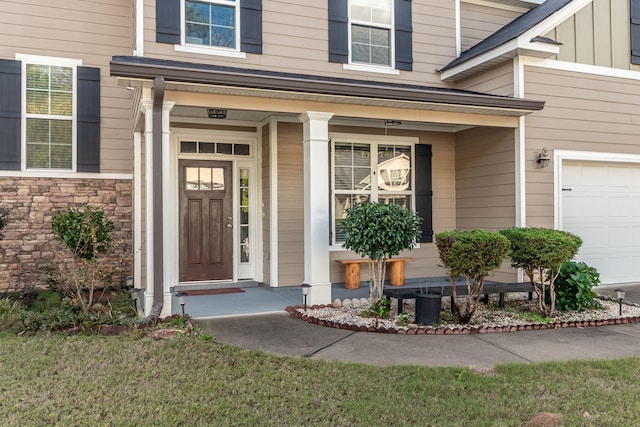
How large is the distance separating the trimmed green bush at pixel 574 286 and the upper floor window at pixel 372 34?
13.7 ft

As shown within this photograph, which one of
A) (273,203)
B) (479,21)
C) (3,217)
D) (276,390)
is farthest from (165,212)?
(479,21)

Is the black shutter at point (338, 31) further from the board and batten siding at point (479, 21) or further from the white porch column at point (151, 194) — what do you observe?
the white porch column at point (151, 194)

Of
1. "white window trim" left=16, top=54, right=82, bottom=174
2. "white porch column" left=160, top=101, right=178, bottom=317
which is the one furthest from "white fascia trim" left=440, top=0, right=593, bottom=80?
"white window trim" left=16, top=54, right=82, bottom=174

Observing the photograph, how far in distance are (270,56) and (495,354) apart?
534 centimetres

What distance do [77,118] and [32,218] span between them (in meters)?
1.66

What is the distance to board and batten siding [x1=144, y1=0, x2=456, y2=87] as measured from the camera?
22.9ft

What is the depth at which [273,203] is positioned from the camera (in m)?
7.44

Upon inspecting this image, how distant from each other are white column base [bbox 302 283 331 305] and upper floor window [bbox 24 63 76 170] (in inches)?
172

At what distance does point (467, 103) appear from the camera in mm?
6547

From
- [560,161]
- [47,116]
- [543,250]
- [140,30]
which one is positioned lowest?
[543,250]

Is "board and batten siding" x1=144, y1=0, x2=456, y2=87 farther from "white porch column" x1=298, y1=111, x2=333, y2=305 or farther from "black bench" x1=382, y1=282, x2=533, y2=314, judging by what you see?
"black bench" x1=382, y1=282, x2=533, y2=314

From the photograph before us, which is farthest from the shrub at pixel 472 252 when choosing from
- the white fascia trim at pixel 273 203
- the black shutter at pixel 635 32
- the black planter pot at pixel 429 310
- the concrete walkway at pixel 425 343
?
the black shutter at pixel 635 32

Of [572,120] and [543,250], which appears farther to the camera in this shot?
[572,120]

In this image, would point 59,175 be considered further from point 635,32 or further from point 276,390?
point 635,32
